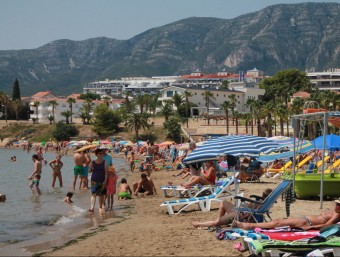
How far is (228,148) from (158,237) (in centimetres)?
411

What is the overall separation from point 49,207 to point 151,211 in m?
3.35

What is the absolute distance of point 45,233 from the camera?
1057cm

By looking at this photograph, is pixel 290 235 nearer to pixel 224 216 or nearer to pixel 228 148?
pixel 224 216

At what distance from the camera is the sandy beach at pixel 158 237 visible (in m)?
7.87

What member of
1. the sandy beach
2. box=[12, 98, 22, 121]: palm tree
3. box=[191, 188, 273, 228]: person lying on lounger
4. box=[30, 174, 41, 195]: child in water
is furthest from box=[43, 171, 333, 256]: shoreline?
box=[12, 98, 22, 121]: palm tree

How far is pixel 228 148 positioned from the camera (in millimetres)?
12578

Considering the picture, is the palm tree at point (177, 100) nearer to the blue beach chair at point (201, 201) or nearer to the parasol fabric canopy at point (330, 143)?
the parasol fabric canopy at point (330, 143)

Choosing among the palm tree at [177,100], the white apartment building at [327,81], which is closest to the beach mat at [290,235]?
the palm tree at [177,100]

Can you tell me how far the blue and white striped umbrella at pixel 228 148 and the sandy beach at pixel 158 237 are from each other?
3.95 feet

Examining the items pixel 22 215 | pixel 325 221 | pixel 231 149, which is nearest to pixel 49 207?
pixel 22 215

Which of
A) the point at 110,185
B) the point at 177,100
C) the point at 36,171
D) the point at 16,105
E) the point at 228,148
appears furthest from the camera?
the point at 16,105

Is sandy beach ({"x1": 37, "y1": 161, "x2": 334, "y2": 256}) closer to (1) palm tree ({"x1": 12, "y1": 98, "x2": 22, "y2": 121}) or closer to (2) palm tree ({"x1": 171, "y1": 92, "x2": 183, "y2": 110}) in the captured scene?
(2) palm tree ({"x1": 171, "y1": 92, "x2": 183, "y2": 110})

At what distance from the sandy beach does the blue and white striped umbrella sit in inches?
47.4

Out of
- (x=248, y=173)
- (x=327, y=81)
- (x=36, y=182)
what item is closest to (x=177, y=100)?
(x=327, y=81)
